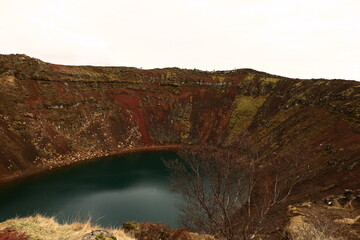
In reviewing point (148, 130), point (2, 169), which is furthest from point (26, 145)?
point (148, 130)

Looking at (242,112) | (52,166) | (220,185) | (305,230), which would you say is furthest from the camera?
(242,112)

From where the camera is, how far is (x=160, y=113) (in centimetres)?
9675

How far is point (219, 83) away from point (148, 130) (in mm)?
41416

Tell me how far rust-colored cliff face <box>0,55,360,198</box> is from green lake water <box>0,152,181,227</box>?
800 centimetres

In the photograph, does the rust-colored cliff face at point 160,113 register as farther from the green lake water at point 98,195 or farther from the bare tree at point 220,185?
the bare tree at point 220,185

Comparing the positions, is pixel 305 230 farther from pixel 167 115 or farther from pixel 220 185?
pixel 167 115

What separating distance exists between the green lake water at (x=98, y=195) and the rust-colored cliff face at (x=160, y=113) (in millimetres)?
8002

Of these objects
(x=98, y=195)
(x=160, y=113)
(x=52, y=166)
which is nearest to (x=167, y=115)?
(x=160, y=113)

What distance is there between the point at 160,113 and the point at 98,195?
5434 centimetres

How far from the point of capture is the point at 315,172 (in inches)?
1551

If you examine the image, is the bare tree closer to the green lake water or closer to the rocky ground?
the green lake water

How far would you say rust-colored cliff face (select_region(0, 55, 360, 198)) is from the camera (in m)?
53.1

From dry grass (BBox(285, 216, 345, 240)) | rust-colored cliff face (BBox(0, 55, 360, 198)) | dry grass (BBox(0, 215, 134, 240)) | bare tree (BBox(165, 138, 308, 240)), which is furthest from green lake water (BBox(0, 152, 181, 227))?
dry grass (BBox(0, 215, 134, 240))

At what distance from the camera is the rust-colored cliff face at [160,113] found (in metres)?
53.1
